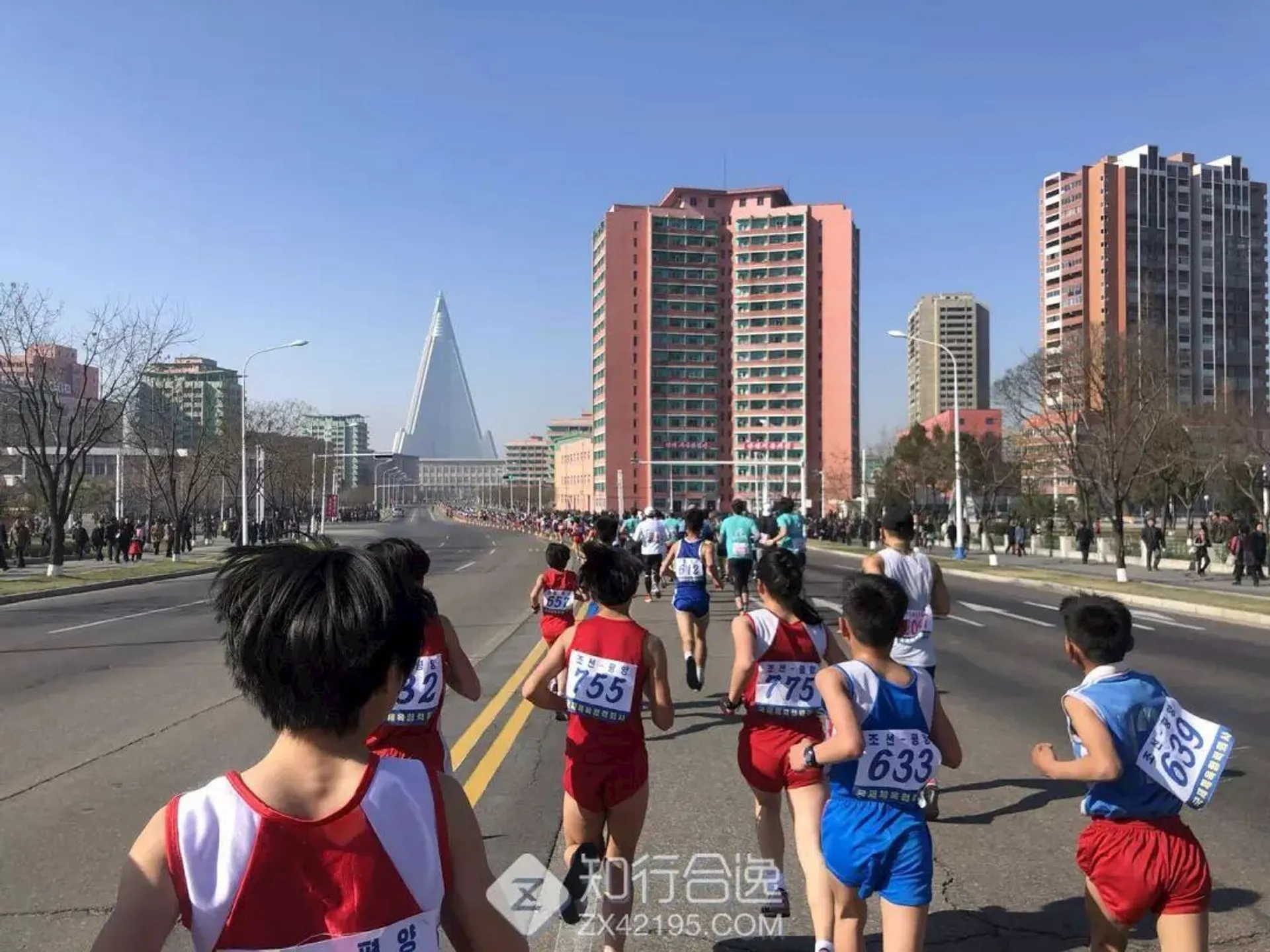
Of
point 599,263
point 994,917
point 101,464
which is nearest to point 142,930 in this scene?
point 994,917

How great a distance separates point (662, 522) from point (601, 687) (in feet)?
49.2

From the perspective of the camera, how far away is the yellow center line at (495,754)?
670 cm

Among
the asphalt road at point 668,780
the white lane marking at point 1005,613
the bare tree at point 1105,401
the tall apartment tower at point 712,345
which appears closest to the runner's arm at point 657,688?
the asphalt road at point 668,780

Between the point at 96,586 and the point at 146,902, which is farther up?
the point at 146,902

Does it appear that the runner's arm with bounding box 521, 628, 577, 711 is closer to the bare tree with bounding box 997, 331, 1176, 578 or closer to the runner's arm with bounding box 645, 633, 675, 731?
the runner's arm with bounding box 645, 633, 675, 731

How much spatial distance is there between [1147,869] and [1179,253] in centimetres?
12590

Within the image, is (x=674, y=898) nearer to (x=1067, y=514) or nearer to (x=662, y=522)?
(x=662, y=522)

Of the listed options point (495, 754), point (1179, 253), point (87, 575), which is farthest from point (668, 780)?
point (1179, 253)

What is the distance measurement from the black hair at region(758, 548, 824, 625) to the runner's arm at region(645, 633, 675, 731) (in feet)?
2.48

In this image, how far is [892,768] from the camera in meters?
3.41

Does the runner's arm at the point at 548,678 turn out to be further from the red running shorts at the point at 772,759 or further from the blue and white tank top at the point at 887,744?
the blue and white tank top at the point at 887,744

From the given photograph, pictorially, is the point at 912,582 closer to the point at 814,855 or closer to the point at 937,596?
the point at 937,596

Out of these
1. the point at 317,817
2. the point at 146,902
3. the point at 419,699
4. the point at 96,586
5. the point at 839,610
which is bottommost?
the point at 96,586

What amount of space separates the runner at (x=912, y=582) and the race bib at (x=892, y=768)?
Answer: 3181mm
